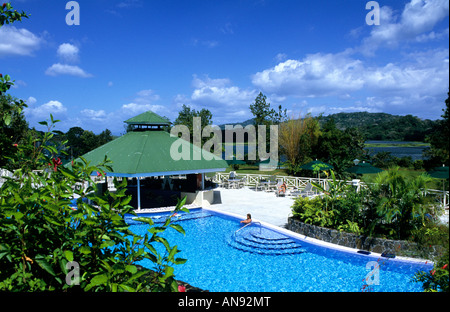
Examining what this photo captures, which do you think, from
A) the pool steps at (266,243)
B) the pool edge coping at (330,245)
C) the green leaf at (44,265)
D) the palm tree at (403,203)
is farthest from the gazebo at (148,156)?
the green leaf at (44,265)

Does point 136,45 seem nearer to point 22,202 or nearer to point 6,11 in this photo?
point 6,11

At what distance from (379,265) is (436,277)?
6696 mm

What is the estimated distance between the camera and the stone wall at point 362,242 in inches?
394

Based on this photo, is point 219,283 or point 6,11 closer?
point 6,11

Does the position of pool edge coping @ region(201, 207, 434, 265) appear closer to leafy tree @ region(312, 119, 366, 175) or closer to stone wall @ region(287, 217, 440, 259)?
stone wall @ region(287, 217, 440, 259)

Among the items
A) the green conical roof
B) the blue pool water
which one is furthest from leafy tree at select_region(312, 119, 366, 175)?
the blue pool water

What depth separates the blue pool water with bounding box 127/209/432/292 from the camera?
29.6ft

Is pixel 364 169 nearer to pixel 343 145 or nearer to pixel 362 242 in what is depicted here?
pixel 362 242

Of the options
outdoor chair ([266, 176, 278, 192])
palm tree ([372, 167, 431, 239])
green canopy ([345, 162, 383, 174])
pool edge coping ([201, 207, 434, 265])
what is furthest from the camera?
outdoor chair ([266, 176, 278, 192])

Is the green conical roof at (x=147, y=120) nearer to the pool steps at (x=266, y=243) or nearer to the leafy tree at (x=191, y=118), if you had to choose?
the pool steps at (x=266, y=243)

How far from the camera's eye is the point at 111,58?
981cm

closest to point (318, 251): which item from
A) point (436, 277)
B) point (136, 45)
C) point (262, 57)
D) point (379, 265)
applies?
point (379, 265)

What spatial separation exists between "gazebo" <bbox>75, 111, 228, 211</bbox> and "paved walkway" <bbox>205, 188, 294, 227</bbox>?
2186 millimetres

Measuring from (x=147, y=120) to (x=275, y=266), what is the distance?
1362 centimetres
